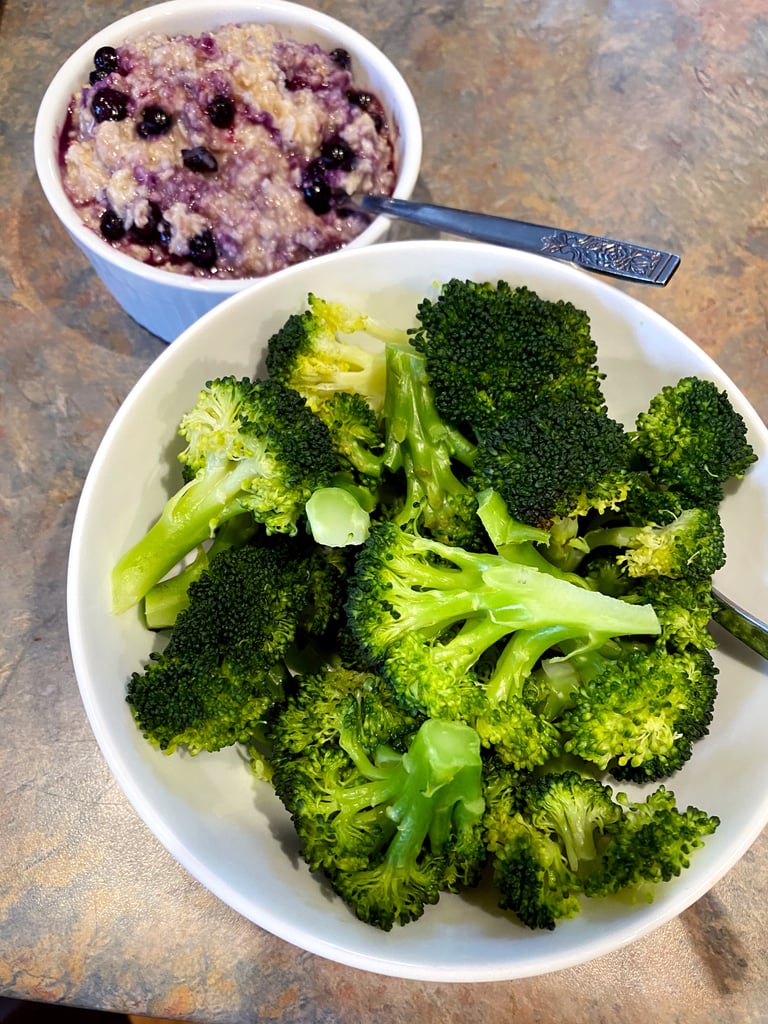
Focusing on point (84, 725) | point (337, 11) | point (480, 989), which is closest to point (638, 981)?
point (480, 989)

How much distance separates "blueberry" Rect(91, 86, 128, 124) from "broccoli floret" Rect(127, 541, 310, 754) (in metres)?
0.87

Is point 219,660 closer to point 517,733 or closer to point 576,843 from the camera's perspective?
point 517,733

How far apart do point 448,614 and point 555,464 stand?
22 centimetres

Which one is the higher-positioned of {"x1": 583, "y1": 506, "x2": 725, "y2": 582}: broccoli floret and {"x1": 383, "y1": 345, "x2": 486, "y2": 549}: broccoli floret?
{"x1": 583, "y1": 506, "x2": 725, "y2": 582}: broccoli floret

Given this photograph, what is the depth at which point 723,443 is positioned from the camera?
3.46 ft

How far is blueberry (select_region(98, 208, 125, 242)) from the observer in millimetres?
1376

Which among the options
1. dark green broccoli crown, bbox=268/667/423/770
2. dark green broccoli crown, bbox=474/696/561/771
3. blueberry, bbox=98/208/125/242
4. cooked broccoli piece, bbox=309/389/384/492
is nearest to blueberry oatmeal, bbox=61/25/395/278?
blueberry, bbox=98/208/125/242

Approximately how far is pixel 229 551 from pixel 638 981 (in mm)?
937

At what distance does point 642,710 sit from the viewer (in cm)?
96

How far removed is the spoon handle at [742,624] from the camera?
1044mm

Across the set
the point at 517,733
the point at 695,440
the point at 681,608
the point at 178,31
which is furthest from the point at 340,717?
the point at 178,31

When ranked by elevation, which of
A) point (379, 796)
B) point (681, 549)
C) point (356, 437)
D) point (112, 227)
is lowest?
point (379, 796)

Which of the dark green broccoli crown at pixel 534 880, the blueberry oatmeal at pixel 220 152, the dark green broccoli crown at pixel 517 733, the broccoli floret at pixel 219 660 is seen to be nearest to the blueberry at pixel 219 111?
the blueberry oatmeal at pixel 220 152

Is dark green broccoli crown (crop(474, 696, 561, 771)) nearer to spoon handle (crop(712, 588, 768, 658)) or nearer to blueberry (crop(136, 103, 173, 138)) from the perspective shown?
spoon handle (crop(712, 588, 768, 658))
